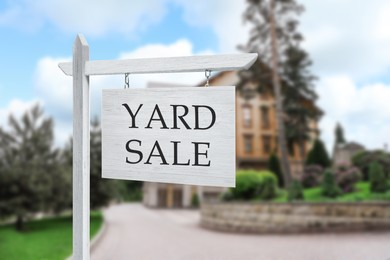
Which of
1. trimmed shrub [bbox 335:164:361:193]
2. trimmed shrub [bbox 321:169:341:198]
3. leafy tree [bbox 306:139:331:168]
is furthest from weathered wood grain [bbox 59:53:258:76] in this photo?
leafy tree [bbox 306:139:331:168]

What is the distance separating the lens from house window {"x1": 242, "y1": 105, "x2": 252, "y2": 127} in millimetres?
28841

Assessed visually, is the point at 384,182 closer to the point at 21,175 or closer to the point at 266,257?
the point at 266,257

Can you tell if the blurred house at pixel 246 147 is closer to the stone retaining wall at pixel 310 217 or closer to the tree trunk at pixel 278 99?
the tree trunk at pixel 278 99

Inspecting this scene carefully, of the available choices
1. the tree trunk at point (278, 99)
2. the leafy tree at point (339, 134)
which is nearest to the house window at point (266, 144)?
the leafy tree at point (339, 134)

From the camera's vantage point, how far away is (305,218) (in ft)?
36.9

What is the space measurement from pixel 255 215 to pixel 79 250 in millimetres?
10236

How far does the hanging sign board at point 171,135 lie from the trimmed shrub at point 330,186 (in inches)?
444

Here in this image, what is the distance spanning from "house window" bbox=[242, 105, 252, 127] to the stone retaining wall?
16544 millimetres

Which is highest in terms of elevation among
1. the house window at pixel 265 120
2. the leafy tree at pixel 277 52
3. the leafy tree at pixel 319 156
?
the leafy tree at pixel 277 52

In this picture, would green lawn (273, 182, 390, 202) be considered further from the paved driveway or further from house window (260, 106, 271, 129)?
house window (260, 106, 271, 129)

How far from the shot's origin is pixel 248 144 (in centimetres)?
2905

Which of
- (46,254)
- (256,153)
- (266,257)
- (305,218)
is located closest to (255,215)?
(305,218)

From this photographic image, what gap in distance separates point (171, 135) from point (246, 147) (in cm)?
2683

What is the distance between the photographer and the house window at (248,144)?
95.0ft
